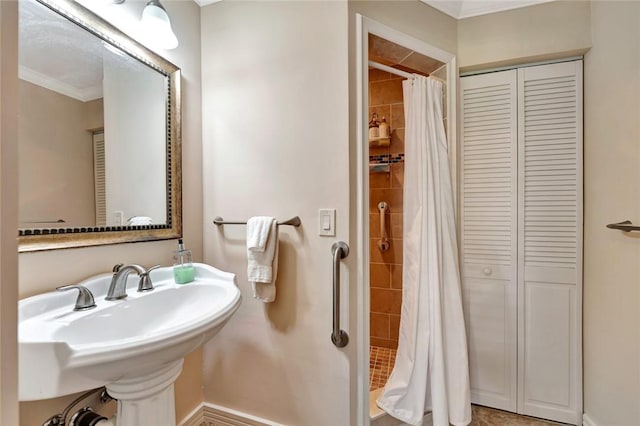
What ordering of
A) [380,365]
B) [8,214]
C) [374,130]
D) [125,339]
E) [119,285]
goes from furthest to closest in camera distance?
[374,130] → [380,365] → [119,285] → [125,339] → [8,214]

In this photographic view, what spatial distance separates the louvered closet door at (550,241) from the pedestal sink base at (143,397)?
72.6 inches

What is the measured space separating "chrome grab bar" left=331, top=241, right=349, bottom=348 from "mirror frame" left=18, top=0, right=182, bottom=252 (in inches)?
32.1

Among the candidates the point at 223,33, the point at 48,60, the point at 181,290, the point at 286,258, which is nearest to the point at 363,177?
the point at 286,258

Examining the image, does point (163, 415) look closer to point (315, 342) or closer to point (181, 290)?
point (181, 290)

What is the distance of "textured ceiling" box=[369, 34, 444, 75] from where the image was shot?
4.72 ft

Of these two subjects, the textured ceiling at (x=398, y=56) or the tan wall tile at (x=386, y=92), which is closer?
the textured ceiling at (x=398, y=56)

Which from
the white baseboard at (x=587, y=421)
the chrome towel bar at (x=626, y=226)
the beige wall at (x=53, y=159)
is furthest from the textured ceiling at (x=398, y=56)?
the white baseboard at (x=587, y=421)

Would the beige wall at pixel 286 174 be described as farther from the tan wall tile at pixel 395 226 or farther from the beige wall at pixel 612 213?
the tan wall tile at pixel 395 226

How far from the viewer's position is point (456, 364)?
1468 millimetres

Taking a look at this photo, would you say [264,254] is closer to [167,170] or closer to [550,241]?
[167,170]

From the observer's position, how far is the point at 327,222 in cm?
130

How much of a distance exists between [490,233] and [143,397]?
1843mm

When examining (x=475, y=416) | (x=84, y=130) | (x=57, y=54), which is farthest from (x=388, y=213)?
(x=57, y=54)

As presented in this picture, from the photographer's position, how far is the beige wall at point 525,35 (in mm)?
1488
